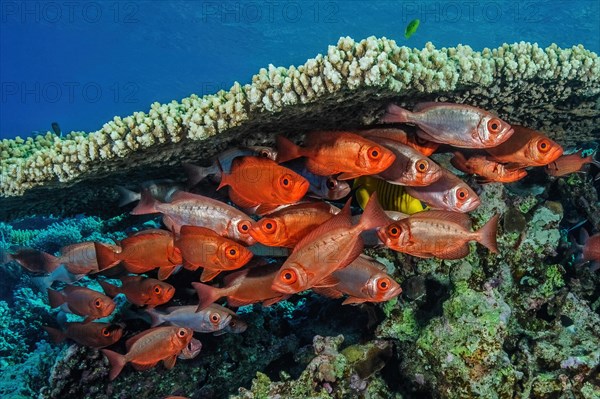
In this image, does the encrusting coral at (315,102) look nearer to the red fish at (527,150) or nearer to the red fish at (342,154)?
the red fish at (342,154)

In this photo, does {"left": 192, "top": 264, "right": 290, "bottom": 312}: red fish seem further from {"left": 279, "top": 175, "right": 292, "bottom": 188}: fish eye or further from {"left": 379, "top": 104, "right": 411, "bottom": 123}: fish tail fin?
{"left": 379, "top": 104, "right": 411, "bottom": 123}: fish tail fin

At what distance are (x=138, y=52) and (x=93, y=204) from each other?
104 m

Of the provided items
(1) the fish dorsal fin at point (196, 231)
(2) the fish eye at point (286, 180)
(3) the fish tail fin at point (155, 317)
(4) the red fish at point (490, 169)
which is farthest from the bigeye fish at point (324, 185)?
(3) the fish tail fin at point (155, 317)

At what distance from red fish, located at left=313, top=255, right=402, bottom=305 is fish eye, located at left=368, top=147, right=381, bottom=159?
0.90 m

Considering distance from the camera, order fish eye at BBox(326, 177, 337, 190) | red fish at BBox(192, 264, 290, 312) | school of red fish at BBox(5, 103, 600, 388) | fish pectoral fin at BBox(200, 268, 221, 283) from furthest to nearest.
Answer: fish eye at BBox(326, 177, 337, 190) < red fish at BBox(192, 264, 290, 312) < fish pectoral fin at BBox(200, 268, 221, 283) < school of red fish at BBox(5, 103, 600, 388)

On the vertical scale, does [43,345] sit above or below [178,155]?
below

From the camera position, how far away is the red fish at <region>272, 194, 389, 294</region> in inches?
99.4

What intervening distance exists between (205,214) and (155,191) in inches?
47.9

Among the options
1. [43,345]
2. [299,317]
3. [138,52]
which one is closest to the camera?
[299,317]

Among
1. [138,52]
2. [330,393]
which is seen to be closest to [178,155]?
[330,393]

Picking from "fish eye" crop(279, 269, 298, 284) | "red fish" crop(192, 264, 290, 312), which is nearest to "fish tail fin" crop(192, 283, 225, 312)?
"red fish" crop(192, 264, 290, 312)

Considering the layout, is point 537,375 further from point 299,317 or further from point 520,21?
point 520,21

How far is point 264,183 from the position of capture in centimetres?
282

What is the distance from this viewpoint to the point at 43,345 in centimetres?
662
